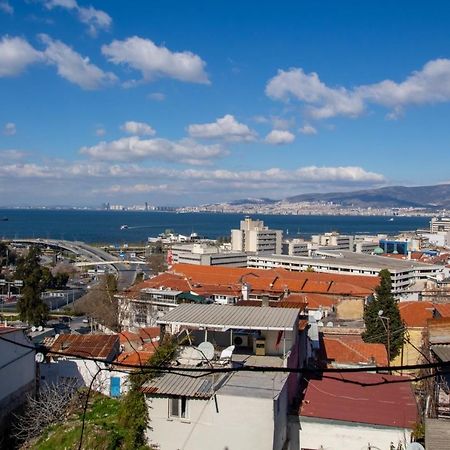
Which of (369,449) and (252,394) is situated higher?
(252,394)

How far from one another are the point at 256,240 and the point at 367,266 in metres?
22.7

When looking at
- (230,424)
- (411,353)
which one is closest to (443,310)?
(411,353)

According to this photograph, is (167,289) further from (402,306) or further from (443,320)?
(443,320)

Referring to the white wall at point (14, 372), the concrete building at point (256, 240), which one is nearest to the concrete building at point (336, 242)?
the concrete building at point (256, 240)

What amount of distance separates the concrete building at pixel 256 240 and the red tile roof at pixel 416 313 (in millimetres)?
45804

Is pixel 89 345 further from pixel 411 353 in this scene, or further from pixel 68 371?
pixel 411 353

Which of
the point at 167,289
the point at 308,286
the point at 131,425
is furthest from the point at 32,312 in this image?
the point at 131,425

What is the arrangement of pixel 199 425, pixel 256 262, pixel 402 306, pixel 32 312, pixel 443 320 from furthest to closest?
1. pixel 256 262
2. pixel 32 312
3. pixel 402 306
4. pixel 443 320
5. pixel 199 425

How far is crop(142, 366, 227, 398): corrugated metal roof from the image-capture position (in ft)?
21.1

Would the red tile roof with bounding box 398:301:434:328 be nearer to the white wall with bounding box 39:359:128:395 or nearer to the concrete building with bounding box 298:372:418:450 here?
the concrete building with bounding box 298:372:418:450

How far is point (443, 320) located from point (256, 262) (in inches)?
1821

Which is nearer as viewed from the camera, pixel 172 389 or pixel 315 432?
pixel 172 389

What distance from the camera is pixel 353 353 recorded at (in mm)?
12328

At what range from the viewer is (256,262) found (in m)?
54.6
